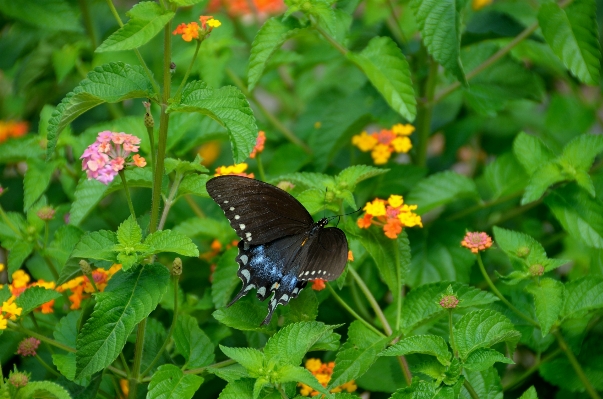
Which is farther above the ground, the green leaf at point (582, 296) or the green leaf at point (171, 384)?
the green leaf at point (582, 296)

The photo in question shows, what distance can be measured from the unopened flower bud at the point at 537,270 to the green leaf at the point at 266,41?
2.53ft

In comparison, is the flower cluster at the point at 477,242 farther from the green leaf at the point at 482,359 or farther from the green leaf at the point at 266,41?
the green leaf at the point at 266,41

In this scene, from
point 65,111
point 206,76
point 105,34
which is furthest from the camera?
point 105,34

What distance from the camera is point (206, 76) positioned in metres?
2.22

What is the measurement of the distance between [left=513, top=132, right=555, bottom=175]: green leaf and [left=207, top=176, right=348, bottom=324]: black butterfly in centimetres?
65

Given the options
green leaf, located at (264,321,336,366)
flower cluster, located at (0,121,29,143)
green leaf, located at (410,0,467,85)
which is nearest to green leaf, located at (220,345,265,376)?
green leaf, located at (264,321,336,366)

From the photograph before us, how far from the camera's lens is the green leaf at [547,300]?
1.49 metres

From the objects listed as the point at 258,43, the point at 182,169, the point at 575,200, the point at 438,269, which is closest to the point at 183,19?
the point at 258,43

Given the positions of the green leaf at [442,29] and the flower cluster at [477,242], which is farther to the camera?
the green leaf at [442,29]

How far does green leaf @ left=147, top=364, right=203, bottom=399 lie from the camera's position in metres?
1.41

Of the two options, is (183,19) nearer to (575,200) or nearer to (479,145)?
(479,145)

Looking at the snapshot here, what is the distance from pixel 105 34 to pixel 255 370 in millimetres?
1749

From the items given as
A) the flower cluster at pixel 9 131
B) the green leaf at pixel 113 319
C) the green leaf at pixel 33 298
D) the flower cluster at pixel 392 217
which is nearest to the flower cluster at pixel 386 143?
the flower cluster at pixel 392 217

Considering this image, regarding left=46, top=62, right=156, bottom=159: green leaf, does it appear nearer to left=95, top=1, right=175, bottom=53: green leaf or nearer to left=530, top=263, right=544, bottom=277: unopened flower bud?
left=95, top=1, right=175, bottom=53: green leaf
